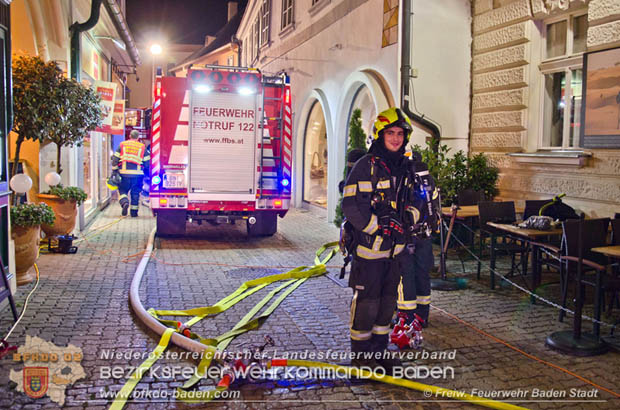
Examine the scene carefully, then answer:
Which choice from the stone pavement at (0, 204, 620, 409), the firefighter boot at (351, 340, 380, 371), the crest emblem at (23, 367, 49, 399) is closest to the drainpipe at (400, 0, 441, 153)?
the stone pavement at (0, 204, 620, 409)

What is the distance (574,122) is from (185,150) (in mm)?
6512

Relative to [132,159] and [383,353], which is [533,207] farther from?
[132,159]

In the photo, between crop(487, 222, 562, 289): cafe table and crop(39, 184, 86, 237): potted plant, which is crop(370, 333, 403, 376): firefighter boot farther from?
crop(39, 184, 86, 237): potted plant

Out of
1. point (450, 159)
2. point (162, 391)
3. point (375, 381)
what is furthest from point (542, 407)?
point (450, 159)

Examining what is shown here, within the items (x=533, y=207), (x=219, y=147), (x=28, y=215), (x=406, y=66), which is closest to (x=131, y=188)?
(x=219, y=147)

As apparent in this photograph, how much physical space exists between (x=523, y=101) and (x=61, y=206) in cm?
761

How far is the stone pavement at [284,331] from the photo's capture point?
4.11m

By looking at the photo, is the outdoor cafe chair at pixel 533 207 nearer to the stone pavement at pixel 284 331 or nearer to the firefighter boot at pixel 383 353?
the stone pavement at pixel 284 331

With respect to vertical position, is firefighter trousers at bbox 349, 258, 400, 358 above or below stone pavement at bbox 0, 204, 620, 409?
above

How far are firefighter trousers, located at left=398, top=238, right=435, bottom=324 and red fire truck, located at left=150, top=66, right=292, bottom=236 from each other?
19.0 ft

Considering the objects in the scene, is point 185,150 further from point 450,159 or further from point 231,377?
point 231,377

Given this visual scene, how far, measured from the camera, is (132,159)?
14.8 metres

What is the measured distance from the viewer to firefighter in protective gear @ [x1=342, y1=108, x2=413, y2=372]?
4.48 m

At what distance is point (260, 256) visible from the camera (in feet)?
31.5
